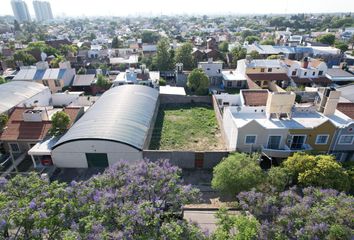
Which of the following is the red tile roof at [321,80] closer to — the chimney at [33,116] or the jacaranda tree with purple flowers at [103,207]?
the jacaranda tree with purple flowers at [103,207]

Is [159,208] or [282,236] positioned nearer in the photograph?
[282,236]

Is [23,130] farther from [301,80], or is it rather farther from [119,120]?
[301,80]

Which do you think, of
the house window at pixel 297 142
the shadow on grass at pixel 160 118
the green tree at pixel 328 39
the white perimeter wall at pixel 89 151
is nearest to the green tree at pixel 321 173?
the house window at pixel 297 142

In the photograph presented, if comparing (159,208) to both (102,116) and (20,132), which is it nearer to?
(102,116)

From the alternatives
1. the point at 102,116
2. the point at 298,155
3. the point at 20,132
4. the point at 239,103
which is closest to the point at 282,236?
the point at 298,155

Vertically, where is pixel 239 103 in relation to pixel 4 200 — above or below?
below

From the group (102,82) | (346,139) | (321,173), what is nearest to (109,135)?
(321,173)
